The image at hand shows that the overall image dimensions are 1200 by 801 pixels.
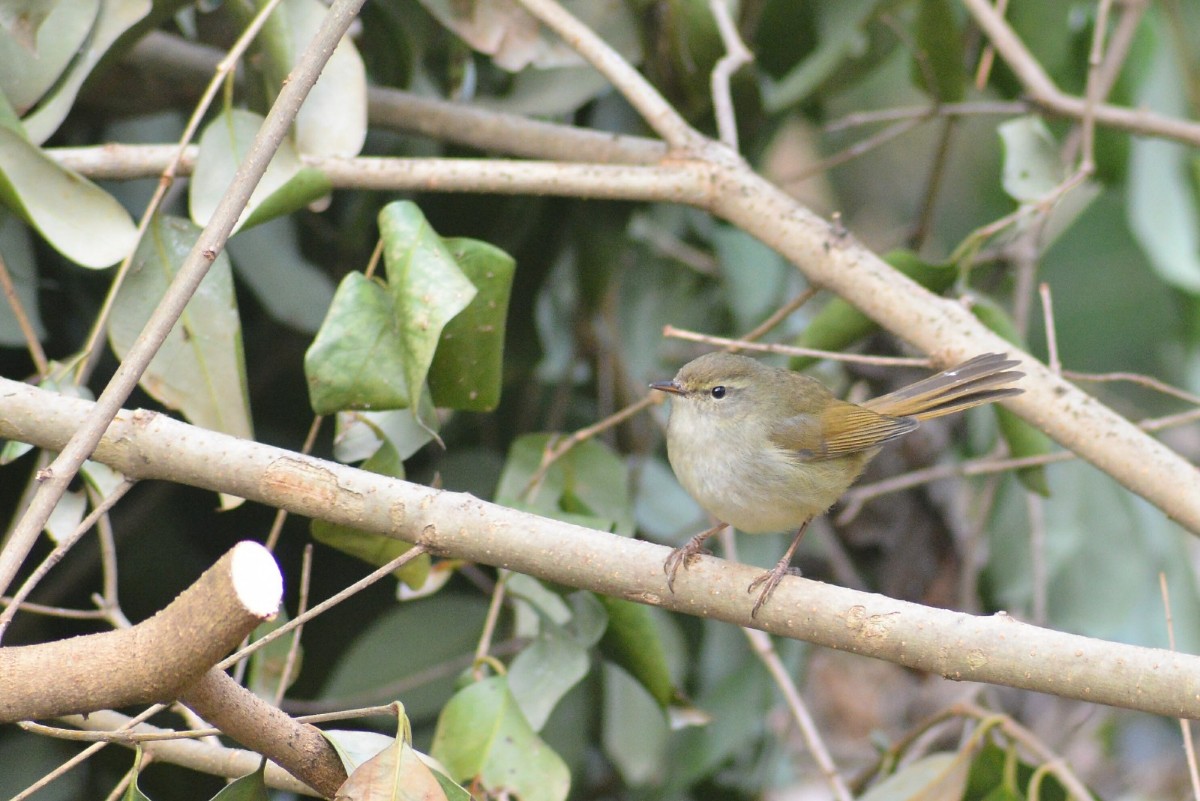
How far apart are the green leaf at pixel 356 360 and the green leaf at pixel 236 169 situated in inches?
10.1

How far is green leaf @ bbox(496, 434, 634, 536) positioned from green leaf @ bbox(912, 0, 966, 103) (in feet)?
4.99

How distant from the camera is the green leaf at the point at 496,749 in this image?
2270 millimetres

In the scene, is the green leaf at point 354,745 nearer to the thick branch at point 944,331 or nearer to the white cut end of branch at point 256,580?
the white cut end of branch at point 256,580

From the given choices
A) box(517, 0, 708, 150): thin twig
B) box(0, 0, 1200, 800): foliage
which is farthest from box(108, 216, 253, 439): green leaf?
box(517, 0, 708, 150): thin twig

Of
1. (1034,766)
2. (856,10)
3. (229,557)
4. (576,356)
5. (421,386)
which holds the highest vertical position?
(856,10)

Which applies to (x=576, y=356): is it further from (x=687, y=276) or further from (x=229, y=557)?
(x=229, y=557)

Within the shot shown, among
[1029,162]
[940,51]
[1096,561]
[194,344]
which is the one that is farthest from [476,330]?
[1096,561]

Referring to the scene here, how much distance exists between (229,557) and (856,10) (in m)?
2.60

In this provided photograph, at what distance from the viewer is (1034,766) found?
2785mm

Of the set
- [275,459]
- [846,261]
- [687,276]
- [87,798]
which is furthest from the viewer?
[687,276]

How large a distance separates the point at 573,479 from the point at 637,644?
507mm

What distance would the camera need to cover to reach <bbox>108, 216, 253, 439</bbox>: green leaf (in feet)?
7.66

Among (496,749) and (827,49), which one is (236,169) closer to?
(496,749)

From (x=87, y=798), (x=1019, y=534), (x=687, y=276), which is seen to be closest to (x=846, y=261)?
(x=1019, y=534)
